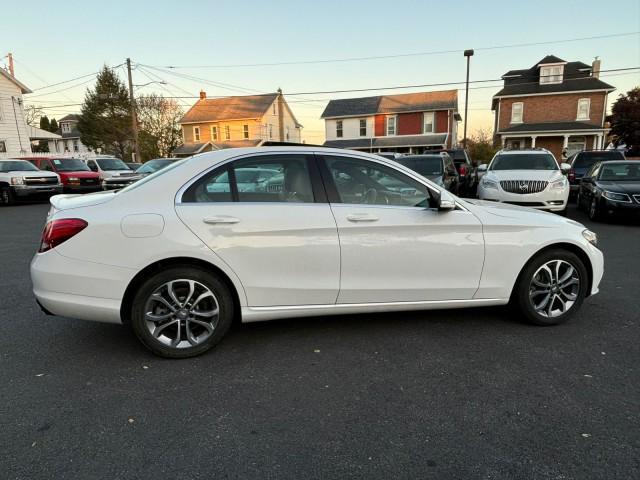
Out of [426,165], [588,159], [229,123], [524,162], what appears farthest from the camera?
[229,123]

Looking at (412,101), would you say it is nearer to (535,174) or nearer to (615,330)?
(535,174)

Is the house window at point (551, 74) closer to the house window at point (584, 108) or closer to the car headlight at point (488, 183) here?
the house window at point (584, 108)

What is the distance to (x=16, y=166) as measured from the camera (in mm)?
16844

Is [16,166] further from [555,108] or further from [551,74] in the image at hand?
[551,74]

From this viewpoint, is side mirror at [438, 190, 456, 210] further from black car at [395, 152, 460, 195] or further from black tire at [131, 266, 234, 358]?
black car at [395, 152, 460, 195]

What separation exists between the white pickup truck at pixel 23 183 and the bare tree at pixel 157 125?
3324 centimetres

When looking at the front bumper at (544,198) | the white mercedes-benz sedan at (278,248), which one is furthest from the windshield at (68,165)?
the white mercedes-benz sedan at (278,248)

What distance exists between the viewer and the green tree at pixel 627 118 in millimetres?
32125

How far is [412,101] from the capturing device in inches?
1531

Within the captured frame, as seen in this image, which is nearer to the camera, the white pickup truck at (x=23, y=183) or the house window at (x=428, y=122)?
the white pickup truck at (x=23, y=183)

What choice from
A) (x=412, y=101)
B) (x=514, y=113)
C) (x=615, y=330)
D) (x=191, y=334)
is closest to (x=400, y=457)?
(x=191, y=334)

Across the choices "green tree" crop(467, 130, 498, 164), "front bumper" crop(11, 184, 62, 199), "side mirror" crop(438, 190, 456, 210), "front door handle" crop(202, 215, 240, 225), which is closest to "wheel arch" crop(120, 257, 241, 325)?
"front door handle" crop(202, 215, 240, 225)

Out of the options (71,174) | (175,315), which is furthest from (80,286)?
(71,174)

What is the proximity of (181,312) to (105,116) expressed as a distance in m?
54.7
